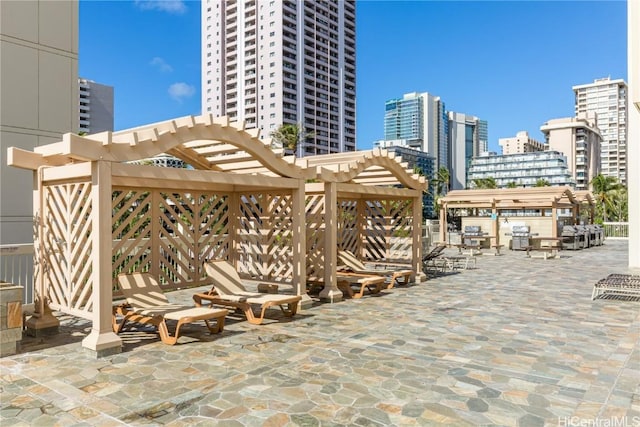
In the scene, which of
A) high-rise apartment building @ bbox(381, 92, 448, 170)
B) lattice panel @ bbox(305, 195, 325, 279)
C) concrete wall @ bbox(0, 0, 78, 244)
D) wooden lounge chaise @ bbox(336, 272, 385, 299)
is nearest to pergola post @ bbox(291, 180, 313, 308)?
lattice panel @ bbox(305, 195, 325, 279)

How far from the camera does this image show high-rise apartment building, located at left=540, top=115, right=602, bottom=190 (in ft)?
374

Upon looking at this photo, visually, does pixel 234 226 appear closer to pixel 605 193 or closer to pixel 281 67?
pixel 605 193

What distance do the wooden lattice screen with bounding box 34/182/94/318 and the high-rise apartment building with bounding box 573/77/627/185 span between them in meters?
153

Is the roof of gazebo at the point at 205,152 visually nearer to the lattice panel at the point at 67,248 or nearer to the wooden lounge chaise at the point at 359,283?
the lattice panel at the point at 67,248

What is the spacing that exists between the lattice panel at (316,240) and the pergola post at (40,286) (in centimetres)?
491

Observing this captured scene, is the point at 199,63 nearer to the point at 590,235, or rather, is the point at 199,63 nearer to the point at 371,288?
the point at 590,235

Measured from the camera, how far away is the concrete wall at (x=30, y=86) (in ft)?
28.8

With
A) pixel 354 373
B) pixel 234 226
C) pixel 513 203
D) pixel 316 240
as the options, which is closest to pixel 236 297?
pixel 316 240

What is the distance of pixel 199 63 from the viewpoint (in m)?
101

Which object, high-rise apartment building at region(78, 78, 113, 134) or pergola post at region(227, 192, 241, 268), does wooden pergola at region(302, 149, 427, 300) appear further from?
high-rise apartment building at region(78, 78, 113, 134)

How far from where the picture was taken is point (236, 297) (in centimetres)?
782

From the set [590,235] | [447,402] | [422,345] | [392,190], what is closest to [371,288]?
[392,190]

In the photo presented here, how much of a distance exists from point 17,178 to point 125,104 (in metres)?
125

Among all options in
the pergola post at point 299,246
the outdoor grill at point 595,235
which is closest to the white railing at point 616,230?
the outdoor grill at point 595,235
